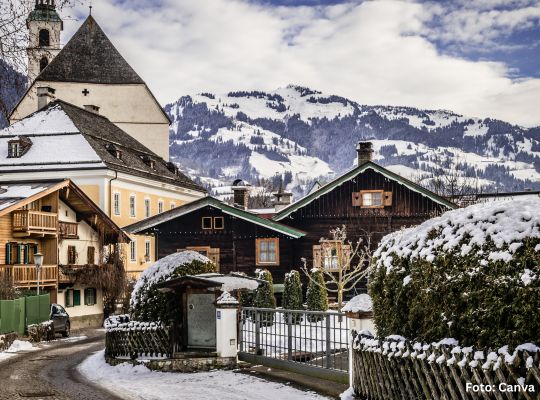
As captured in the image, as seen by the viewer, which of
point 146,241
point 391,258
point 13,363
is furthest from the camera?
point 146,241

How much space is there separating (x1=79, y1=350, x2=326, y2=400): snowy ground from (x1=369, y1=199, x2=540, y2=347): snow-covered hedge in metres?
4.06

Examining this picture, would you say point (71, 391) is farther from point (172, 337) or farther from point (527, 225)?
Answer: point (527, 225)

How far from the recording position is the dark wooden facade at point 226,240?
39.4 meters

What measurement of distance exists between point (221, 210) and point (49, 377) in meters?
21.3

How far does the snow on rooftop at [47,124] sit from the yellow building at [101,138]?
0.07m

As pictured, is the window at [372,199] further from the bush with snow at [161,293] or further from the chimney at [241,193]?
the bush with snow at [161,293]

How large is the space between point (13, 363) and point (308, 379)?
438 inches

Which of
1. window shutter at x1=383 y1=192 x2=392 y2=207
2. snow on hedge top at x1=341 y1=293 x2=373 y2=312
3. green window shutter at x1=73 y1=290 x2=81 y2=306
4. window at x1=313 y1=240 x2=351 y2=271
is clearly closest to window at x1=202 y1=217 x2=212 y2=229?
window at x1=313 y1=240 x2=351 y2=271

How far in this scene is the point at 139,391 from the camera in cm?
1534

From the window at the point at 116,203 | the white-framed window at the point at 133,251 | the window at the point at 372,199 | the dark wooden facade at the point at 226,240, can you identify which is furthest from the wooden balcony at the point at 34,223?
the window at the point at 372,199

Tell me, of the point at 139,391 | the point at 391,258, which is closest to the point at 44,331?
the point at 139,391

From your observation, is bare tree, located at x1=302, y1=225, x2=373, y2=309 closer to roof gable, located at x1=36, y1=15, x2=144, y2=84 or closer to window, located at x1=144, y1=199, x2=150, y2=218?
window, located at x1=144, y1=199, x2=150, y2=218

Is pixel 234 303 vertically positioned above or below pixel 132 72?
below

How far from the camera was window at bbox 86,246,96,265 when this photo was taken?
4435 cm
